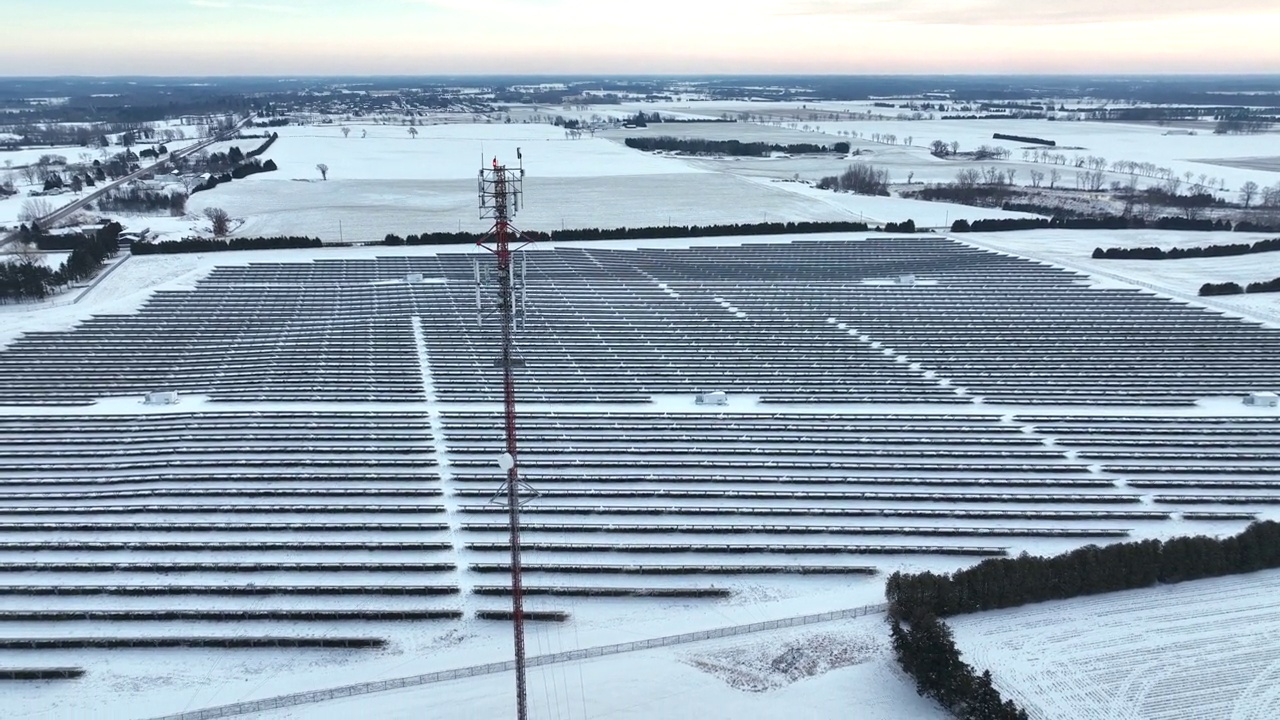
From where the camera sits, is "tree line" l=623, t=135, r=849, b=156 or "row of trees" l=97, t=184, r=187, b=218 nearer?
"row of trees" l=97, t=184, r=187, b=218

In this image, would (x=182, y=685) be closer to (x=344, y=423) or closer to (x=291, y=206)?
(x=344, y=423)

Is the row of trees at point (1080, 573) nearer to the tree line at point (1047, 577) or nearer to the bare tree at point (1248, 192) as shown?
the tree line at point (1047, 577)

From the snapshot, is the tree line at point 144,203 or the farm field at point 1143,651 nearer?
the farm field at point 1143,651

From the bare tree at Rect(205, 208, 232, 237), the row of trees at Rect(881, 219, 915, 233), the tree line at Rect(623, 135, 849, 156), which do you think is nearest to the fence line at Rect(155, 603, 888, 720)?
the row of trees at Rect(881, 219, 915, 233)

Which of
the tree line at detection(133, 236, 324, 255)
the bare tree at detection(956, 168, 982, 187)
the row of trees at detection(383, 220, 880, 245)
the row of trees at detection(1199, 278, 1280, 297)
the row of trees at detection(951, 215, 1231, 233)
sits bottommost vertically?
the row of trees at detection(1199, 278, 1280, 297)

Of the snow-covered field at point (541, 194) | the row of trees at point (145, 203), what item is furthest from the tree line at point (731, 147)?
the row of trees at point (145, 203)

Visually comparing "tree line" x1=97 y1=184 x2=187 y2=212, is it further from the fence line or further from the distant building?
the distant building
